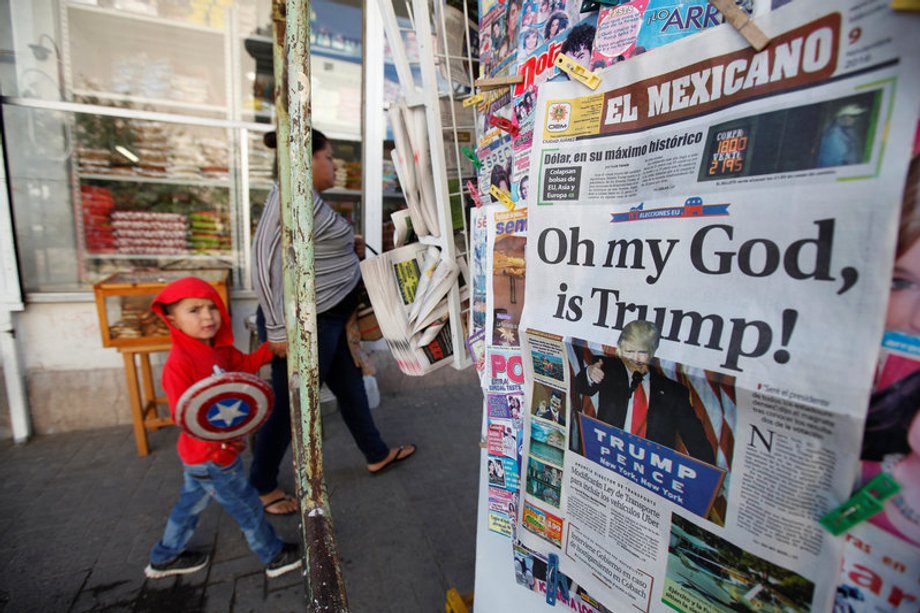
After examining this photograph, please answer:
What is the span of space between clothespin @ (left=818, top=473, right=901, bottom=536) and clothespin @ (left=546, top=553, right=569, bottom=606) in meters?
0.57

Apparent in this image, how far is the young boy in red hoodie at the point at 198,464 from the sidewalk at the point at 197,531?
9 cm

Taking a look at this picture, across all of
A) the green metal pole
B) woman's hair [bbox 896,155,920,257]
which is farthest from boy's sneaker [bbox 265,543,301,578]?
woman's hair [bbox 896,155,920,257]

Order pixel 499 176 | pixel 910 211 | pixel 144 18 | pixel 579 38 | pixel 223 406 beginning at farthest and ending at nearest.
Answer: pixel 144 18 < pixel 223 406 < pixel 499 176 < pixel 579 38 < pixel 910 211

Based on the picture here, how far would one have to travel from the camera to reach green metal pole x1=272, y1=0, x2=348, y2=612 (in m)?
0.85

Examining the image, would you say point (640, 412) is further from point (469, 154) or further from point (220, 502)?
point (220, 502)

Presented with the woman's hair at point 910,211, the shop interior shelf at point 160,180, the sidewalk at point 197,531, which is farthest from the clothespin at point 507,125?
the shop interior shelf at point 160,180

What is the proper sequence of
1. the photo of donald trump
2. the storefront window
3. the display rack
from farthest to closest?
the storefront window < the display rack < the photo of donald trump

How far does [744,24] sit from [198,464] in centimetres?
213

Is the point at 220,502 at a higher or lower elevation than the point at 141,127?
lower

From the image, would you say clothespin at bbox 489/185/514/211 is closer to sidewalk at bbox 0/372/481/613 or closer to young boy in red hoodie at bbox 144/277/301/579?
young boy in red hoodie at bbox 144/277/301/579

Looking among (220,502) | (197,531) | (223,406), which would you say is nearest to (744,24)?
(223,406)

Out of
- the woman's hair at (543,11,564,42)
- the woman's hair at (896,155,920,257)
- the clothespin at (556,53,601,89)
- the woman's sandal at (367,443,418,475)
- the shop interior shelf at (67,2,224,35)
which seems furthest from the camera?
the shop interior shelf at (67,2,224,35)

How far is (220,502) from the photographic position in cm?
183

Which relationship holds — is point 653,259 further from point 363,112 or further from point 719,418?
point 363,112
